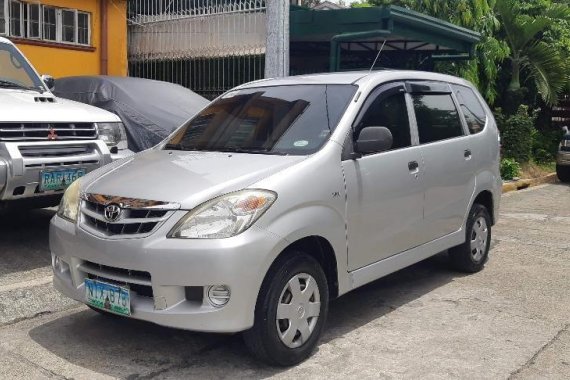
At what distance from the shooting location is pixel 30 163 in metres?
5.08

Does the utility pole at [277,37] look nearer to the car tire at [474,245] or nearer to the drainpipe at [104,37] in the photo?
the car tire at [474,245]

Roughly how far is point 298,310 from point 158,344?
0.99 metres

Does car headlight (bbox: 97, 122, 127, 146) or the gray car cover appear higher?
the gray car cover

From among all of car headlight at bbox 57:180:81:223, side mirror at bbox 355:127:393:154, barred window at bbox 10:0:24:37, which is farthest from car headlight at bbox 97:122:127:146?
barred window at bbox 10:0:24:37

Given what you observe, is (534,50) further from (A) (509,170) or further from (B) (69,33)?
(B) (69,33)

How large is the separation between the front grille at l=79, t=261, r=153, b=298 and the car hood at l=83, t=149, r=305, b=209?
421 millimetres

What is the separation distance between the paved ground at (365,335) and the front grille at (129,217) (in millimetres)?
800

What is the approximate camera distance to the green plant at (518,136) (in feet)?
46.3

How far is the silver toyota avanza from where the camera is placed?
3.46 m

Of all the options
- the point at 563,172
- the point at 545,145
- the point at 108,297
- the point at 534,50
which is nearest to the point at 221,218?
the point at 108,297

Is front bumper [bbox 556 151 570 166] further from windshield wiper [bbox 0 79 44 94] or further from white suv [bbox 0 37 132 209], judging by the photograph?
→ windshield wiper [bbox 0 79 44 94]

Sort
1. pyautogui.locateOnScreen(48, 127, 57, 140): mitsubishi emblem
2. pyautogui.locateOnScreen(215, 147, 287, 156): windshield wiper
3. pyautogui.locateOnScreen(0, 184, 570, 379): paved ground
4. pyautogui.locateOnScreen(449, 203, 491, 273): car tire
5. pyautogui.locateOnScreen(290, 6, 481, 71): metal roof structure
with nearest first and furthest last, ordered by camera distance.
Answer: pyautogui.locateOnScreen(0, 184, 570, 379): paved ground, pyautogui.locateOnScreen(215, 147, 287, 156): windshield wiper, pyautogui.locateOnScreen(48, 127, 57, 140): mitsubishi emblem, pyautogui.locateOnScreen(449, 203, 491, 273): car tire, pyautogui.locateOnScreen(290, 6, 481, 71): metal roof structure

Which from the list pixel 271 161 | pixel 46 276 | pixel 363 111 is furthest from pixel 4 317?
pixel 363 111

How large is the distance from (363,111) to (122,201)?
5.84 feet
